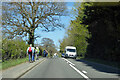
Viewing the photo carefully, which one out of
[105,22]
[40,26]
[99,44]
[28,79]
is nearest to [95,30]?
[99,44]

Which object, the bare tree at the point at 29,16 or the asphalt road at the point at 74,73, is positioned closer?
the asphalt road at the point at 74,73

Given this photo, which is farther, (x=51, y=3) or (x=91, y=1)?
(x=51, y=3)

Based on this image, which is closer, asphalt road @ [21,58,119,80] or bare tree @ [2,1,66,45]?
asphalt road @ [21,58,119,80]

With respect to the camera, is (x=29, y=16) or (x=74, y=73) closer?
(x=74, y=73)

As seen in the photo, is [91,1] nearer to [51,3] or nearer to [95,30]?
[95,30]

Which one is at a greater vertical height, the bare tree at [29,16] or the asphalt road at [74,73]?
the bare tree at [29,16]

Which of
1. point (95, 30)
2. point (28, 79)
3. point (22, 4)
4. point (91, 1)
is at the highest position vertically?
point (22, 4)

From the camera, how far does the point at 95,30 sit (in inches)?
973

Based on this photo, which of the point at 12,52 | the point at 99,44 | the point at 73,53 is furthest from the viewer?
the point at 73,53

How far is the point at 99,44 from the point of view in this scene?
2448cm

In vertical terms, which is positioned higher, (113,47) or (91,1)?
(91,1)

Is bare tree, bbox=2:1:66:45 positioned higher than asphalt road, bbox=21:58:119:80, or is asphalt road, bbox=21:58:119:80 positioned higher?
bare tree, bbox=2:1:66:45

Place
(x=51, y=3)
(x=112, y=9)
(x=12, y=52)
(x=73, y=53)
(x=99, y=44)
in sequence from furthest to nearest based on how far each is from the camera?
(x=73, y=53) < (x=51, y=3) < (x=99, y=44) < (x=112, y=9) < (x=12, y=52)

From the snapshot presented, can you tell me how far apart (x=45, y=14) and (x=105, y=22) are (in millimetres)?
10283
